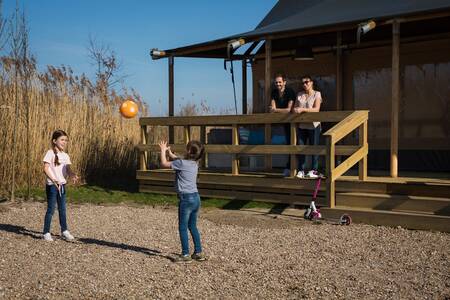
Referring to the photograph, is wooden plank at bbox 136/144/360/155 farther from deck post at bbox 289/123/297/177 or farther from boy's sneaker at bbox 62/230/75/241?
boy's sneaker at bbox 62/230/75/241

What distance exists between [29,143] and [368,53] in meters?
7.17

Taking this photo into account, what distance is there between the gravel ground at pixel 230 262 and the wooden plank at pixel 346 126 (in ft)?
4.30

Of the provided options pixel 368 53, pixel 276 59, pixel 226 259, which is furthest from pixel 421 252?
pixel 276 59

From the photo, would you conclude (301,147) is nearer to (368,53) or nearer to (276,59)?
(368,53)

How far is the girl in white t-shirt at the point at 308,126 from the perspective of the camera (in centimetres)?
977

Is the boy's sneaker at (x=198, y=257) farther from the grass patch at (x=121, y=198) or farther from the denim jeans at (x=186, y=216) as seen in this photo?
the grass patch at (x=121, y=198)

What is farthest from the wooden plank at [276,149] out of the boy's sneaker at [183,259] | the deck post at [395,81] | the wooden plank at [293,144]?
the boy's sneaker at [183,259]

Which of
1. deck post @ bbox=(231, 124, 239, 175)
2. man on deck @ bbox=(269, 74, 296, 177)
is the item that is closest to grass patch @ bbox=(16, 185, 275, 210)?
deck post @ bbox=(231, 124, 239, 175)

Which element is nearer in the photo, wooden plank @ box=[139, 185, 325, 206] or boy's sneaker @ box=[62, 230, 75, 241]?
boy's sneaker @ box=[62, 230, 75, 241]

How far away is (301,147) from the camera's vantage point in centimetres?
956

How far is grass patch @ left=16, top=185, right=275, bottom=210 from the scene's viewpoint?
34.8 ft

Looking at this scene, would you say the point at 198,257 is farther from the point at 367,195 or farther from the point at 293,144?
the point at 293,144

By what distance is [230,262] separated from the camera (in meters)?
6.35

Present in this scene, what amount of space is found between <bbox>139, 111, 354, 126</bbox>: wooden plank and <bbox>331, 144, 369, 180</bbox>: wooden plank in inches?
22.9
